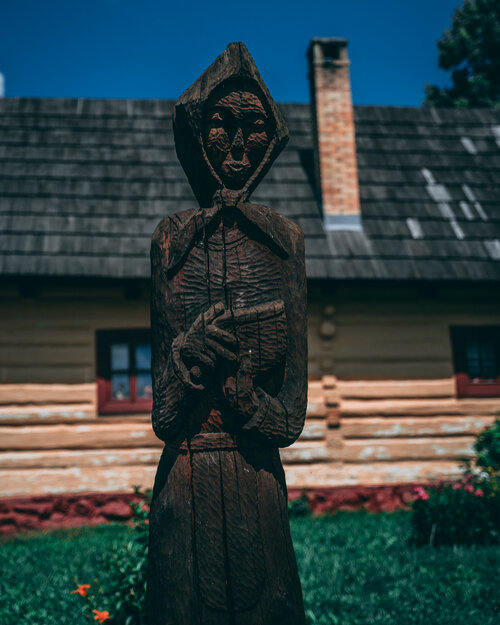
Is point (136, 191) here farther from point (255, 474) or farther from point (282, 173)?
point (255, 474)

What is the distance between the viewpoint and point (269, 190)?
335 inches

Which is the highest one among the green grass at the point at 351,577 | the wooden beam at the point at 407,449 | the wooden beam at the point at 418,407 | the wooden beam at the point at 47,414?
the wooden beam at the point at 47,414

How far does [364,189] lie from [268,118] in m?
6.37

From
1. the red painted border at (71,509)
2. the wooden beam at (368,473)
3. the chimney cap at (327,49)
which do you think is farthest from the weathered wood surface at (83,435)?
the chimney cap at (327,49)

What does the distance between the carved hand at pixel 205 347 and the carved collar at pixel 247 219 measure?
30 cm

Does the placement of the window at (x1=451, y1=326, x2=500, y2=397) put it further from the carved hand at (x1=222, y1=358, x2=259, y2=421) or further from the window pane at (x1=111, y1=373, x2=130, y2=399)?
the carved hand at (x1=222, y1=358, x2=259, y2=421)

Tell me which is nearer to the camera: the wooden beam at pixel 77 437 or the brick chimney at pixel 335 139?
the wooden beam at pixel 77 437

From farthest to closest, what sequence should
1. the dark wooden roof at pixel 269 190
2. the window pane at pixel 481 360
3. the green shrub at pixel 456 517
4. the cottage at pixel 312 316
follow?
the window pane at pixel 481 360 < the dark wooden roof at pixel 269 190 < the cottage at pixel 312 316 < the green shrub at pixel 456 517

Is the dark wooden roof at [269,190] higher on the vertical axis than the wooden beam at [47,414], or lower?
higher

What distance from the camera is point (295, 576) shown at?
2.31 metres

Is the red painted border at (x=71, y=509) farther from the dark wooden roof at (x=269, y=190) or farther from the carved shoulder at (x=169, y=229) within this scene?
the carved shoulder at (x=169, y=229)

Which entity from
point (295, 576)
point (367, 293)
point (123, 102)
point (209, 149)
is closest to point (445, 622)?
point (295, 576)

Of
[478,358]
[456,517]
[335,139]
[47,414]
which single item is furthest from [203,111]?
[478,358]

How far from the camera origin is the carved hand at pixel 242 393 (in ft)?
7.44
